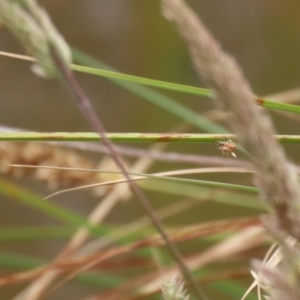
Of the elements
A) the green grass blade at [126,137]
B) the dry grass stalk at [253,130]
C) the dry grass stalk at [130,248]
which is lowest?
the dry grass stalk at [253,130]

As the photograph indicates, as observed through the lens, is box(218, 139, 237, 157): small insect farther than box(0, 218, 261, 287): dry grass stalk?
Answer: No

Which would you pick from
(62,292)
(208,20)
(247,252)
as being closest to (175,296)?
(247,252)

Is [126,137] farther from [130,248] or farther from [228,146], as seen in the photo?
[130,248]

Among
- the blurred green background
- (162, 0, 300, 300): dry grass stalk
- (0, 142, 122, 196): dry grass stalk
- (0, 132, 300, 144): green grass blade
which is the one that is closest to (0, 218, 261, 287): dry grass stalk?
(0, 142, 122, 196): dry grass stalk

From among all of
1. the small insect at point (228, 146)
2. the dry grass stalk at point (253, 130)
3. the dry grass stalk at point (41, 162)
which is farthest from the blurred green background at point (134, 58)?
the dry grass stalk at point (253, 130)

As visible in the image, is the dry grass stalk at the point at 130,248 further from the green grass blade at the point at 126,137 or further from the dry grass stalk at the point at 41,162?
the green grass blade at the point at 126,137

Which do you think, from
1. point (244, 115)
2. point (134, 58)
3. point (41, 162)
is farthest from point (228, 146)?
point (134, 58)

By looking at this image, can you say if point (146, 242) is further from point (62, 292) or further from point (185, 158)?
point (62, 292)

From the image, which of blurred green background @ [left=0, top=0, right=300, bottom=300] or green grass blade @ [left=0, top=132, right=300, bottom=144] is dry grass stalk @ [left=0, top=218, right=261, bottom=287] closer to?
green grass blade @ [left=0, top=132, right=300, bottom=144]
